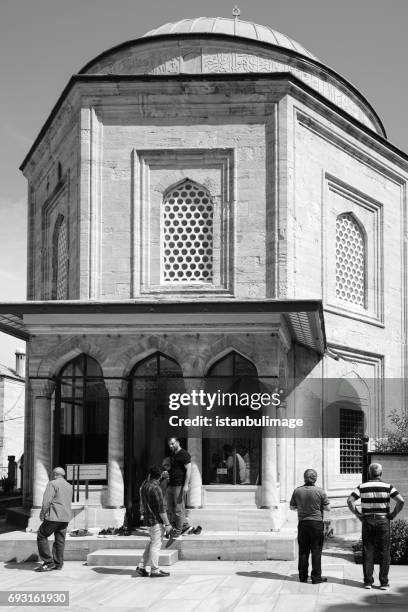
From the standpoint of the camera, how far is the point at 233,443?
17.0 metres

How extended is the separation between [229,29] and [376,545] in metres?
15.0

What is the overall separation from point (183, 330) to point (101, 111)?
559cm

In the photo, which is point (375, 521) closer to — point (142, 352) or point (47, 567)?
point (47, 567)

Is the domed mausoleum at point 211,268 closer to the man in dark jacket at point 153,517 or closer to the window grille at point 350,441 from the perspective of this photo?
the window grille at point 350,441

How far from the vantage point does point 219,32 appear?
2197cm

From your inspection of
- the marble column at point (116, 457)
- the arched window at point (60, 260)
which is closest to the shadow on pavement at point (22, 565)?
the marble column at point (116, 457)

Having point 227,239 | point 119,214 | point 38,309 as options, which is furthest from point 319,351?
point 38,309

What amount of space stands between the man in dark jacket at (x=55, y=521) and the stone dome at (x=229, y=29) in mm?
12885

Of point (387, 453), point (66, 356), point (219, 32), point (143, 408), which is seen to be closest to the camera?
point (387, 453)

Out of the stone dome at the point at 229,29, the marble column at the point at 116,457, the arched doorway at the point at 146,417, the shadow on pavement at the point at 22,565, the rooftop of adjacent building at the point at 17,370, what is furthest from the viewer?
the rooftop of adjacent building at the point at 17,370

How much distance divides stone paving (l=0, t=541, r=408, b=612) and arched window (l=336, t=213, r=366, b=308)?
844 centimetres

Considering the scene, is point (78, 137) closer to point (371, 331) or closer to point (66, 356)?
point (66, 356)

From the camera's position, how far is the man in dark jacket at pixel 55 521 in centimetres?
1411

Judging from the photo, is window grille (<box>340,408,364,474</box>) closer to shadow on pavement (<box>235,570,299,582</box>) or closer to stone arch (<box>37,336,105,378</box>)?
stone arch (<box>37,336,105,378</box>)
